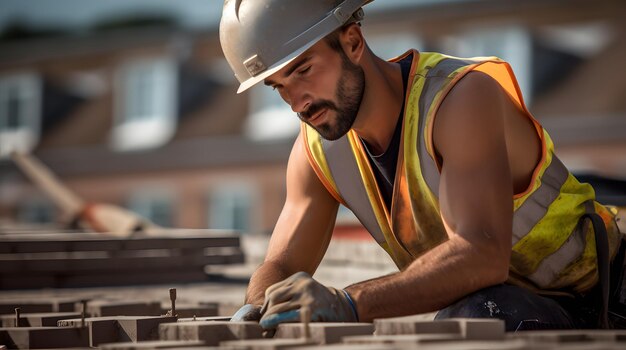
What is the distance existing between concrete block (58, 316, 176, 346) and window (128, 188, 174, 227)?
23372 millimetres

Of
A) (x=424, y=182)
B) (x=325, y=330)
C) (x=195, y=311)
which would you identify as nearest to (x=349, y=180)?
(x=424, y=182)

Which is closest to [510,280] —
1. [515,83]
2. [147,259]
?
[515,83]

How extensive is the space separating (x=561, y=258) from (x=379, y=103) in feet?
2.57

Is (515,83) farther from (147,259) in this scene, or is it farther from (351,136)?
(147,259)

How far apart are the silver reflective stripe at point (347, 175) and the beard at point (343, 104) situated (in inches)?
6.5

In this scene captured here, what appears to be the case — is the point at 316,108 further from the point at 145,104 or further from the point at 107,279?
the point at 145,104

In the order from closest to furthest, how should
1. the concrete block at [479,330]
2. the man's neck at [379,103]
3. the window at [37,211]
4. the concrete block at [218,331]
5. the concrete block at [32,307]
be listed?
the concrete block at [479,330] < the concrete block at [218,331] < the man's neck at [379,103] < the concrete block at [32,307] < the window at [37,211]

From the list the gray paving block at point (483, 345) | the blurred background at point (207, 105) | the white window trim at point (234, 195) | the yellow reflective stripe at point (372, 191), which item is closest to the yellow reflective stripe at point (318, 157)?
the yellow reflective stripe at point (372, 191)

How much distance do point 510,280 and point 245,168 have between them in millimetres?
21560

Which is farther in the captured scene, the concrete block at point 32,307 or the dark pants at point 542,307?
the concrete block at point 32,307

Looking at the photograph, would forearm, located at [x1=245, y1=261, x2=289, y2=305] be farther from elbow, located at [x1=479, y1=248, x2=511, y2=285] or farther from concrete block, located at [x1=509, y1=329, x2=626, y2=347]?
concrete block, located at [x1=509, y1=329, x2=626, y2=347]

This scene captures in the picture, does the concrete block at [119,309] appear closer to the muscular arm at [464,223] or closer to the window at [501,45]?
the muscular arm at [464,223]

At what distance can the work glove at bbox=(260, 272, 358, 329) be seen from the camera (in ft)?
10.4

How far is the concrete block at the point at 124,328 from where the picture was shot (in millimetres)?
3480
